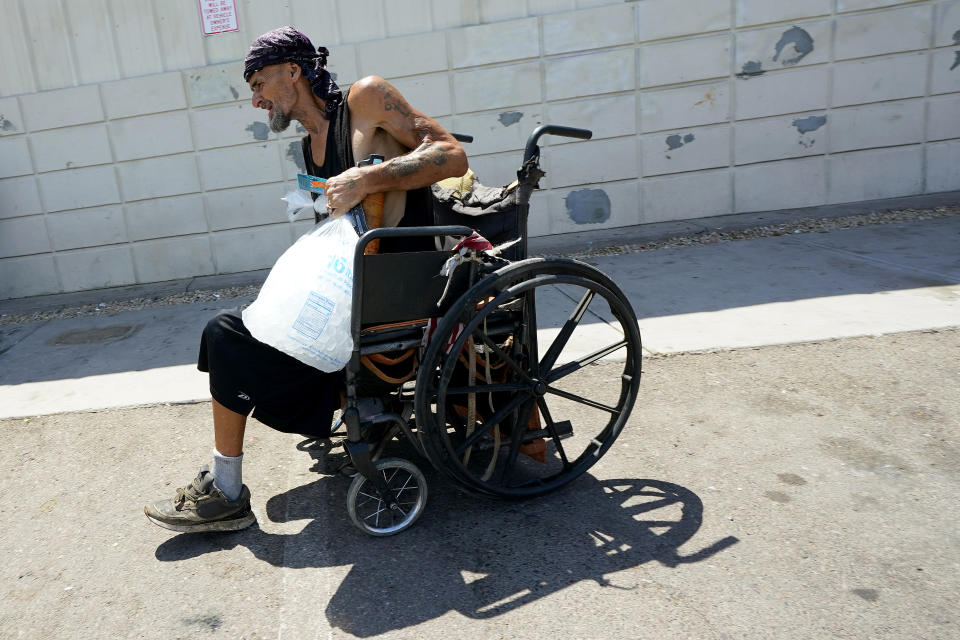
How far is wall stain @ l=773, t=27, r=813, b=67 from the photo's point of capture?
20.6 feet

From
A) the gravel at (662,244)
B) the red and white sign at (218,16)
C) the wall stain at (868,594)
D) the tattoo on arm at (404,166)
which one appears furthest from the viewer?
the red and white sign at (218,16)

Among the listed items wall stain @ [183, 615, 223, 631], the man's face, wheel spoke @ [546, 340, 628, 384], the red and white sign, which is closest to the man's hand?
the man's face

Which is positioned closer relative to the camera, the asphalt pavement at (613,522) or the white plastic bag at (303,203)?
the asphalt pavement at (613,522)

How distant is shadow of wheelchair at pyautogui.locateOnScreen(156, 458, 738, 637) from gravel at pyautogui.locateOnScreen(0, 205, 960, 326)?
11.5 ft

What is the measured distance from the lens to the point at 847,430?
2.95 metres

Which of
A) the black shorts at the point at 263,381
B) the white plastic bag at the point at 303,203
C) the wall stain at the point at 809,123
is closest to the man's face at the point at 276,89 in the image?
the white plastic bag at the point at 303,203

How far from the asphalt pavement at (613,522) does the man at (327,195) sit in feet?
0.61

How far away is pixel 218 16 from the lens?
19.9 ft

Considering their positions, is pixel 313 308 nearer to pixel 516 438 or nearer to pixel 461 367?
pixel 461 367

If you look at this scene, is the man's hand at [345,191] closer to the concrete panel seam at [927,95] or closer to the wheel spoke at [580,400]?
the wheel spoke at [580,400]

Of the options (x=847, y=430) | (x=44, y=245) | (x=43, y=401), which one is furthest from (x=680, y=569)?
(x=44, y=245)

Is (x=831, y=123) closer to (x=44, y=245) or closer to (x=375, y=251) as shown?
(x=375, y=251)

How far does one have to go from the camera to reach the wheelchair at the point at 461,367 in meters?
2.27

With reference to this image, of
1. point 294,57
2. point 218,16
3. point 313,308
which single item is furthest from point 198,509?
point 218,16
